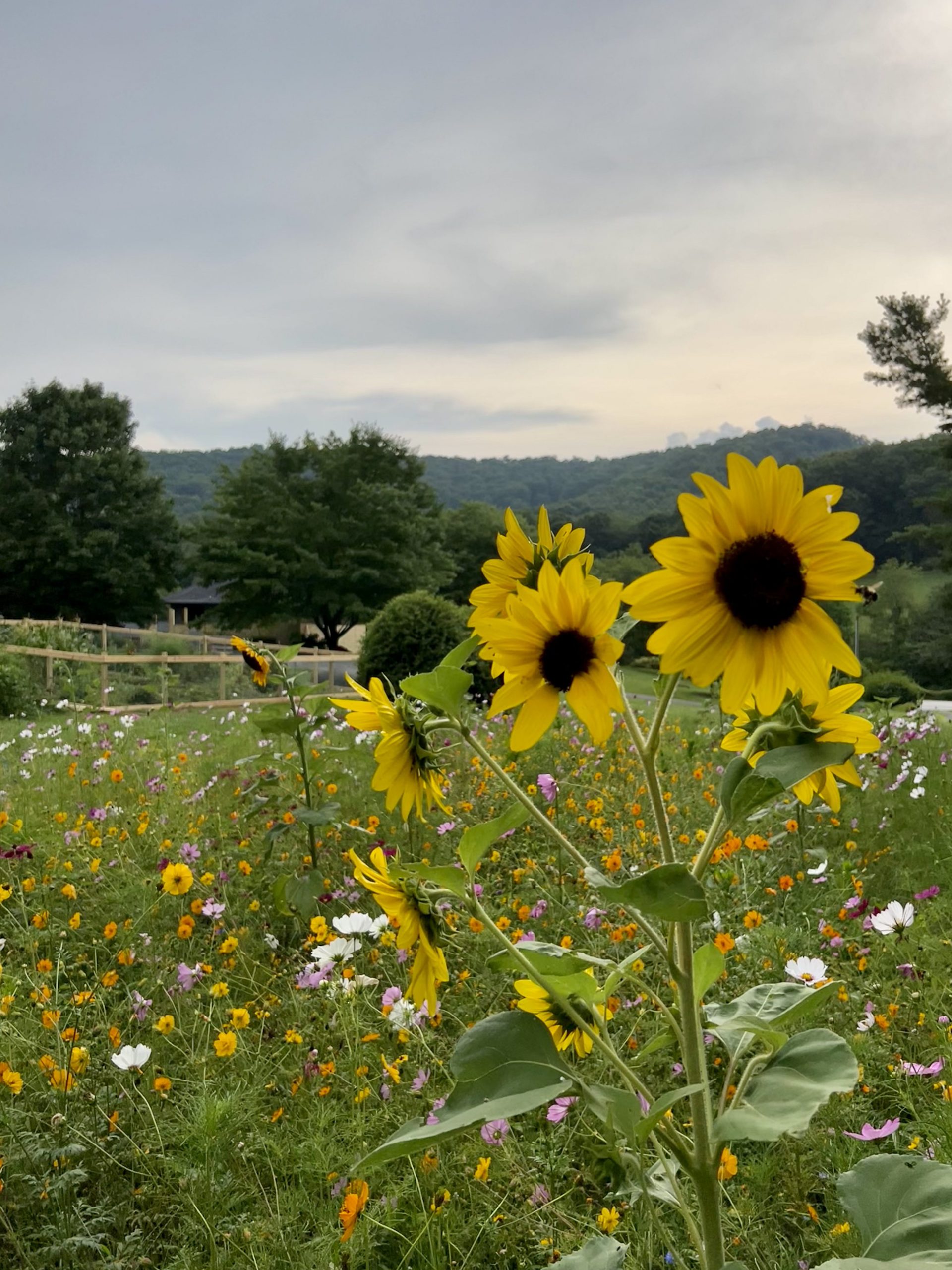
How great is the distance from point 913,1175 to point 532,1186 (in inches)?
41.6

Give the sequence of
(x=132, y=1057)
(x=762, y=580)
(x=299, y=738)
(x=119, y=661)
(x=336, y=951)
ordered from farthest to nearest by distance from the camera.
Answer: (x=119, y=661), (x=299, y=738), (x=336, y=951), (x=132, y=1057), (x=762, y=580)

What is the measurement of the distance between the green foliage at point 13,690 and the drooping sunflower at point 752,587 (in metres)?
13.1

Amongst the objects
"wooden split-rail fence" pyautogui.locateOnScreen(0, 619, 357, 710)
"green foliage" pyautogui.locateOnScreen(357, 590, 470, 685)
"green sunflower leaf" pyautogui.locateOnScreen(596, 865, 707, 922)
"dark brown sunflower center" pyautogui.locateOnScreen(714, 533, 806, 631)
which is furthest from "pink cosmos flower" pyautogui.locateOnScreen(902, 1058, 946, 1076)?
"wooden split-rail fence" pyautogui.locateOnScreen(0, 619, 357, 710)

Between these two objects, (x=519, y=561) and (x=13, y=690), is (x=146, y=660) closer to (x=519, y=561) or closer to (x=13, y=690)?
(x=13, y=690)

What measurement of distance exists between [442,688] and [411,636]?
8.78m

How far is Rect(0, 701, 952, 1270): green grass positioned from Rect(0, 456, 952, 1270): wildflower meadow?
0.5 inches

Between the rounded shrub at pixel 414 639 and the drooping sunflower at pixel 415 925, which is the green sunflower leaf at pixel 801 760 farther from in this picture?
the rounded shrub at pixel 414 639

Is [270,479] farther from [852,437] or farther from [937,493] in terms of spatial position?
[852,437]

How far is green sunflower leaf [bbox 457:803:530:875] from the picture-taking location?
3.35 feet

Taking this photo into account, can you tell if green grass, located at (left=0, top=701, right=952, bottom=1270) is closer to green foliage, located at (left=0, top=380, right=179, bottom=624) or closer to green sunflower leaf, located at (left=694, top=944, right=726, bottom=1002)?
green sunflower leaf, located at (left=694, top=944, right=726, bottom=1002)

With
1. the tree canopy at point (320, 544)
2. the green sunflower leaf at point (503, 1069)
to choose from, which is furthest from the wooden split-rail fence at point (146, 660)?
the tree canopy at point (320, 544)

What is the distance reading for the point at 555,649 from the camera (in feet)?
2.90

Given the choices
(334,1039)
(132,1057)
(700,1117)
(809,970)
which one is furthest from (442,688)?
(334,1039)

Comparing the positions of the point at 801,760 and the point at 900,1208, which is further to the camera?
the point at 900,1208
